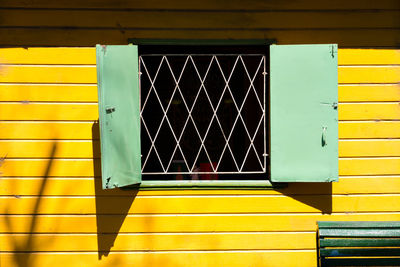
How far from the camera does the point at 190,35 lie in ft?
11.7

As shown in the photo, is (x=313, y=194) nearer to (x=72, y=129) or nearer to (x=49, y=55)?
(x=72, y=129)

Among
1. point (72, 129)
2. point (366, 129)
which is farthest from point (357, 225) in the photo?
point (72, 129)

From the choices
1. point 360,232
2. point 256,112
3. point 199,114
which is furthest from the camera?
point 199,114

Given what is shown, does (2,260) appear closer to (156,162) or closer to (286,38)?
(156,162)

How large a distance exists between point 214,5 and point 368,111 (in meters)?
1.45

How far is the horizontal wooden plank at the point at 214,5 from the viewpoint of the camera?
139 inches

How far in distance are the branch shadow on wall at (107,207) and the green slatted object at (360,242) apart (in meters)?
1.51

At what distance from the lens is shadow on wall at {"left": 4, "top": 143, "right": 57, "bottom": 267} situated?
3.57m

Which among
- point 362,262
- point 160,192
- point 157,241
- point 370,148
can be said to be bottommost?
point 362,262

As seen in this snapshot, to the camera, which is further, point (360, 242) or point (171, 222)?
point (171, 222)

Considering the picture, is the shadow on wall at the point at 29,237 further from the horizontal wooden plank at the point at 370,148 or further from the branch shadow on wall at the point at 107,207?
the horizontal wooden plank at the point at 370,148

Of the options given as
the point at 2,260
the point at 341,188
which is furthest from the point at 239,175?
the point at 2,260

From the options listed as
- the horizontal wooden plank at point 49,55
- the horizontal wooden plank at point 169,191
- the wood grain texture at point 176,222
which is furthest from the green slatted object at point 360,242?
the horizontal wooden plank at point 49,55

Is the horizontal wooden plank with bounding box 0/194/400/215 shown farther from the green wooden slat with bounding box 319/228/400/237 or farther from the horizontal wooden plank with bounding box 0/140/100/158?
the horizontal wooden plank with bounding box 0/140/100/158
